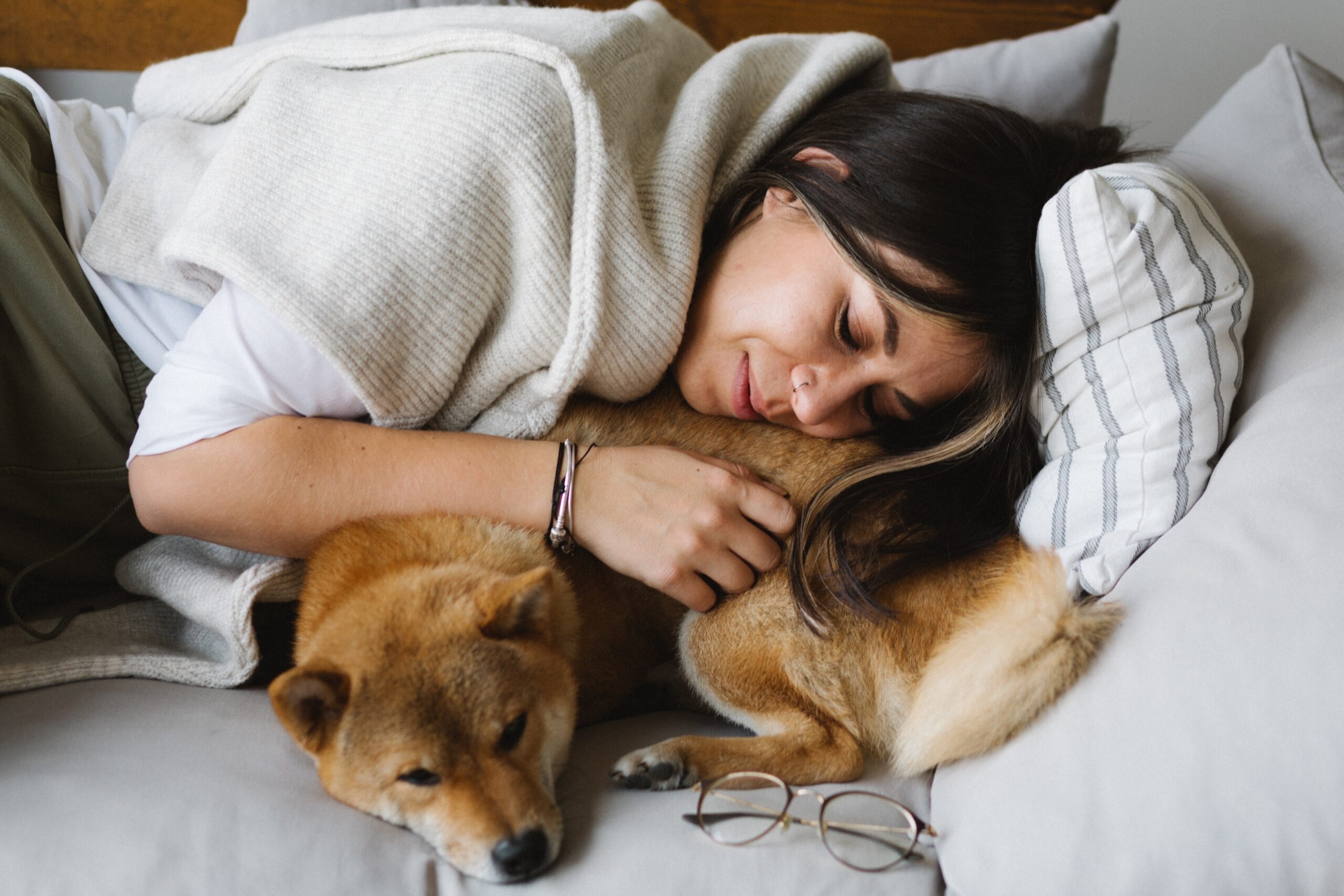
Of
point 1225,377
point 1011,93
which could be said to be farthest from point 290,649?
point 1011,93

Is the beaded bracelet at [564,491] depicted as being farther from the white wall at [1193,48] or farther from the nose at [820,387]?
the white wall at [1193,48]

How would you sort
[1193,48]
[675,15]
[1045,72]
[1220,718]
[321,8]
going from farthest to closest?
[1193,48], [675,15], [1045,72], [321,8], [1220,718]

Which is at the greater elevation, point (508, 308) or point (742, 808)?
point (508, 308)

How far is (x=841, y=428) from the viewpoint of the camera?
4.24ft

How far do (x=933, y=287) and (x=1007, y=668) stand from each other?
506 millimetres

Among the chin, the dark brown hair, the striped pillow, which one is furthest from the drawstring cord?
the striped pillow

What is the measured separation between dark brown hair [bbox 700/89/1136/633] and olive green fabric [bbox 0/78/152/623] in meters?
0.96

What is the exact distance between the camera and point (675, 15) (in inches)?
86.0

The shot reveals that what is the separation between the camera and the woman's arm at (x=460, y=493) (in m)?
1.12

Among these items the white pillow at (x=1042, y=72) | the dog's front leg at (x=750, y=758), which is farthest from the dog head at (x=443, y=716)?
the white pillow at (x=1042, y=72)

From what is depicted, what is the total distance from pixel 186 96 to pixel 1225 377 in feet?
5.58

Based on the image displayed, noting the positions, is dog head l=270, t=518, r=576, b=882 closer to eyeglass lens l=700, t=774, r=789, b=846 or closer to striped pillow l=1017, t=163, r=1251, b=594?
eyeglass lens l=700, t=774, r=789, b=846

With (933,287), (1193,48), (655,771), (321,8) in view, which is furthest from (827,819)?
(1193,48)

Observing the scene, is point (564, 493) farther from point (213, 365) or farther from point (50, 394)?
point (50, 394)
